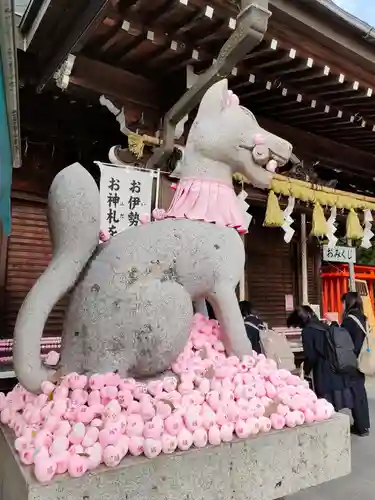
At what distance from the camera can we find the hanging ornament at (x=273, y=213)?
479 centimetres

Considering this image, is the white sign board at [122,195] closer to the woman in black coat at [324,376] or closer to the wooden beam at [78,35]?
the wooden beam at [78,35]

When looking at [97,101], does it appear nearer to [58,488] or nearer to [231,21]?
[231,21]

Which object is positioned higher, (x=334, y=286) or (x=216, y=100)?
(x=216, y=100)

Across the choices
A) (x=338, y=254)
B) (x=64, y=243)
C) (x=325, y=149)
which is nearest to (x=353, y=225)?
(x=325, y=149)

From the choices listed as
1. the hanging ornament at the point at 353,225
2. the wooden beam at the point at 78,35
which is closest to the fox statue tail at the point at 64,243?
the wooden beam at the point at 78,35

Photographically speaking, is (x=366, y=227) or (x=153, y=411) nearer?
(x=153, y=411)

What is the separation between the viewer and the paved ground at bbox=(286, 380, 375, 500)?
2.62 metres

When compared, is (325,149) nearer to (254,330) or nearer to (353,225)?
(353,225)

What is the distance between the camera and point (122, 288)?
5.24 ft

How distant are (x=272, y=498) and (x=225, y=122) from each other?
157cm

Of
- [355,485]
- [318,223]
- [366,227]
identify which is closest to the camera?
[355,485]

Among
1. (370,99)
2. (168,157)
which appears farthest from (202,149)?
(370,99)

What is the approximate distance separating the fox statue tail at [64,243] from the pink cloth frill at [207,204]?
1.49 ft

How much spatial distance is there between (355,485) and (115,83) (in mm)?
3524
